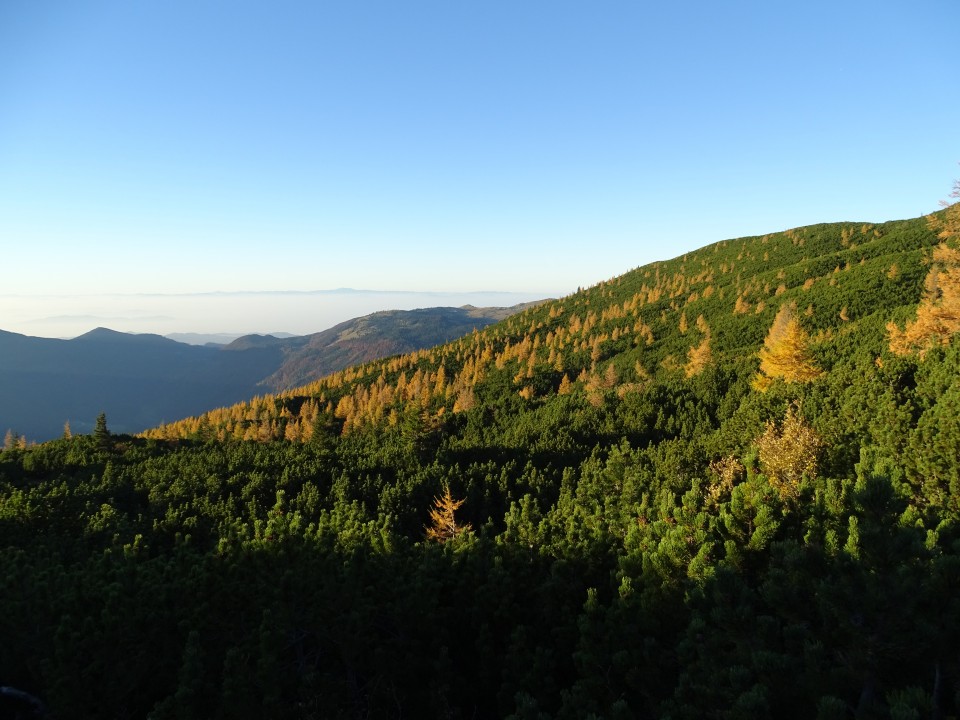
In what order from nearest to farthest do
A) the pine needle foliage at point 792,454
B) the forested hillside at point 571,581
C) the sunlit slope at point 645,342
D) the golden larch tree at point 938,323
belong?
the forested hillside at point 571,581 < the pine needle foliage at point 792,454 < the golden larch tree at point 938,323 < the sunlit slope at point 645,342

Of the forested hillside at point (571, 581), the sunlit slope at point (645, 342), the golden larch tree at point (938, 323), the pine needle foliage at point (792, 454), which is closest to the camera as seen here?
the forested hillside at point (571, 581)

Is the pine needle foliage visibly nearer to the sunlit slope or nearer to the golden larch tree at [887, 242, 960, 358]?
the golden larch tree at [887, 242, 960, 358]

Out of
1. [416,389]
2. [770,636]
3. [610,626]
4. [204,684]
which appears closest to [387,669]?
[204,684]

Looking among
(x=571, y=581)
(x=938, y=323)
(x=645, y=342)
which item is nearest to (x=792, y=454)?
(x=571, y=581)

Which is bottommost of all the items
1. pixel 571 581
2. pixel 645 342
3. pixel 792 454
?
pixel 571 581

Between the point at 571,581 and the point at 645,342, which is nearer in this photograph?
the point at 571,581

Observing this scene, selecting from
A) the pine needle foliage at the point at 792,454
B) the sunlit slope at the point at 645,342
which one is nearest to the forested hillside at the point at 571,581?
the pine needle foliage at the point at 792,454

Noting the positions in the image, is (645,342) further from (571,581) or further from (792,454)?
(571,581)

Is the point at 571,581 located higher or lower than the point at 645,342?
lower

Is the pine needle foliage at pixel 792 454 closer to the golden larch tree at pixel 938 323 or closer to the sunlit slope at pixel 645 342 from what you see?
the golden larch tree at pixel 938 323

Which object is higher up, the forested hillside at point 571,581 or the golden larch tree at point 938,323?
the golden larch tree at point 938,323
